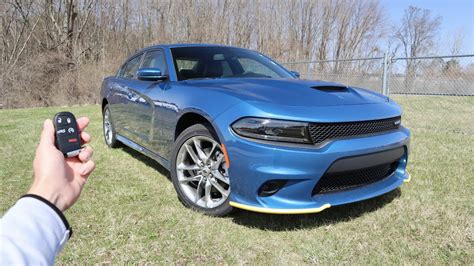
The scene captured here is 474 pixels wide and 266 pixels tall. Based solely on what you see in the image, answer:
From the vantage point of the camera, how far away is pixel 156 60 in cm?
411

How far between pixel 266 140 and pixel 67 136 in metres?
1.42

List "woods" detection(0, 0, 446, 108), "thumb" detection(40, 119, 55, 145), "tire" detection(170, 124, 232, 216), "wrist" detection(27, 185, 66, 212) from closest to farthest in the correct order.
Result: "wrist" detection(27, 185, 66, 212) → "thumb" detection(40, 119, 55, 145) → "tire" detection(170, 124, 232, 216) → "woods" detection(0, 0, 446, 108)

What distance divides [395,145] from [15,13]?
19693mm

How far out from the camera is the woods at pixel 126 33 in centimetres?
1513

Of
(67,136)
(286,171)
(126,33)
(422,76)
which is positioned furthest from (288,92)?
(126,33)

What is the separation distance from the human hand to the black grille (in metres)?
1.65

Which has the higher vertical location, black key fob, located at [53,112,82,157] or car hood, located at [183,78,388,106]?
car hood, located at [183,78,388,106]

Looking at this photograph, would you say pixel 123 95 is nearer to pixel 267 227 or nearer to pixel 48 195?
pixel 267 227

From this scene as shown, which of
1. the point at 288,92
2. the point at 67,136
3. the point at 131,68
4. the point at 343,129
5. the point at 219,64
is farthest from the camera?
the point at 131,68

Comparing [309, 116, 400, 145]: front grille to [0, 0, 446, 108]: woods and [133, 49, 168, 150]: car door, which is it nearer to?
[133, 49, 168, 150]: car door

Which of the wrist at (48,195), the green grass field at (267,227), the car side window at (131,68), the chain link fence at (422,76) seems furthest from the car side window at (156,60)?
the chain link fence at (422,76)

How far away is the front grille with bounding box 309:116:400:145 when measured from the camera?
242 centimetres

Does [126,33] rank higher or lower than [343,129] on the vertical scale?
higher

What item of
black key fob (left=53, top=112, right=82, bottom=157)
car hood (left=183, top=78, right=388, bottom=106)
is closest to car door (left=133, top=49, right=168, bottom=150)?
car hood (left=183, top=78, right=388, bottom=106)
